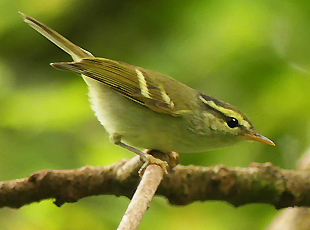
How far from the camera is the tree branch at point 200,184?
2.35 metres

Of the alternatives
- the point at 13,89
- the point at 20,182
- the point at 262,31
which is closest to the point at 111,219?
the point at 20,182

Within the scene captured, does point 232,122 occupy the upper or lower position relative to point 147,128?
upper

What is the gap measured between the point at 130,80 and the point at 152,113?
0.34 meters

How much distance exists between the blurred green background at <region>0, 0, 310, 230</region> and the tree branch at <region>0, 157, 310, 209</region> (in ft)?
1.79

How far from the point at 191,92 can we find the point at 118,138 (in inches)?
25.8

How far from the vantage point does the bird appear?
8.19 ft

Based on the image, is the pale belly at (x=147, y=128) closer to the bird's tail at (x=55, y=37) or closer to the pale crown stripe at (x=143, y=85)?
the pale crown stripe at (x=143, y=85)

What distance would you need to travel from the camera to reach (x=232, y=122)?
2619 mm

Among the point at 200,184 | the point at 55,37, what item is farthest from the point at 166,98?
the point at 55,37

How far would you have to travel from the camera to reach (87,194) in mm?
2375

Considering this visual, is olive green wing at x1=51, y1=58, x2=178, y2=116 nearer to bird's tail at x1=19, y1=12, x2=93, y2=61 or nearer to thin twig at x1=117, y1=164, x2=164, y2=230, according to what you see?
bird's tail at x1=19, y1=12, x2=93, y2=61

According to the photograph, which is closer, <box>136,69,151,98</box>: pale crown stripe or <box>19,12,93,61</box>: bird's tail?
<box>19,12,93,61</box>: bird's tail

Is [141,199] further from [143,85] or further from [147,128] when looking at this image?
[143,85]

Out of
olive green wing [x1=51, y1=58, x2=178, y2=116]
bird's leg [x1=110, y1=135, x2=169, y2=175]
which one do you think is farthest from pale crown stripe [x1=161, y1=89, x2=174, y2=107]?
bird's leg [x1=110, y1=135, x2=169, y2=175]
